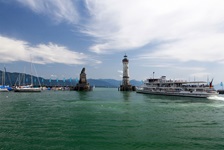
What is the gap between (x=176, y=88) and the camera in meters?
99.4

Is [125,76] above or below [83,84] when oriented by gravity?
above

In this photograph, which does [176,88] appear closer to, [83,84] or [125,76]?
[125,76]

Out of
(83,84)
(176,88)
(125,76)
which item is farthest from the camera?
(83,84)

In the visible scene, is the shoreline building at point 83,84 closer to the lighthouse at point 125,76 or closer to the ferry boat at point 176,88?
the lighthouse at point 125,76

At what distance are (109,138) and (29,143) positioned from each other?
7.40 meters

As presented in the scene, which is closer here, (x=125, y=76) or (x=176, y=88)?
(x=176, y=88)

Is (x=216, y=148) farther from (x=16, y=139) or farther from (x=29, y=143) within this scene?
(x=16, y=139)

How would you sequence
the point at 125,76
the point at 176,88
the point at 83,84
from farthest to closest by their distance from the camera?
the point at 83,84
the point at 125,76
the point at 176,88

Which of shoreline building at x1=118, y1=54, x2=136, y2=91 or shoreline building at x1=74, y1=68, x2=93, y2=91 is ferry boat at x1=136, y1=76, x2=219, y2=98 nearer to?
shoreline building at x1=118, y1=54, x2=136, y2=91

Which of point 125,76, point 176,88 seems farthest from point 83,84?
point 176,88

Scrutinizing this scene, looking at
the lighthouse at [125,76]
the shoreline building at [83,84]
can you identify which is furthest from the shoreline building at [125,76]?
the shoreline building at [83,84]

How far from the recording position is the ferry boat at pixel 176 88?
83.8 m

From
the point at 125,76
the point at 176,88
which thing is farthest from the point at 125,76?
the point at 176,88

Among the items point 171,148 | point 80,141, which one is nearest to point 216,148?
point 171,148
